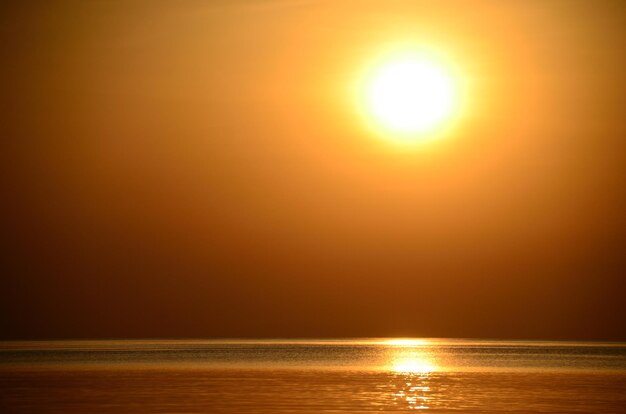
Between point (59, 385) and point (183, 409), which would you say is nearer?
point (183, 409)

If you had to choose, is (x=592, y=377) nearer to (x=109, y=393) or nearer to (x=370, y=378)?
(x=370, y=378)

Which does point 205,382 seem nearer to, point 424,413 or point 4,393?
point 4,393

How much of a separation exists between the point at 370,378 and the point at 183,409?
16554 millimetres

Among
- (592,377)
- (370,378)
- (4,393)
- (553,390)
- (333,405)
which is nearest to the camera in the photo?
(333,405)

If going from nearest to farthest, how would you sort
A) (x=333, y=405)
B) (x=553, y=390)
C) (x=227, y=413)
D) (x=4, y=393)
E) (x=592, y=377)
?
(x=227, y=413), (x=333, y=405), (x=4, y=393), (x=553, y=390), (x=592, y=377)

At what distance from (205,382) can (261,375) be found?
22.5 feet

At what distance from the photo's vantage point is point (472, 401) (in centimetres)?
3150

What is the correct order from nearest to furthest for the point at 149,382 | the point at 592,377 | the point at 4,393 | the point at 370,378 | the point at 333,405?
the point at 333,405
the point at 4,393
the point at 149,382
the point at 370,378
the point at 592,377

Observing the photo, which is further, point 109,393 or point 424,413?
point 109,393

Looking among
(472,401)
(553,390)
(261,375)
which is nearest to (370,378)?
(261,375)

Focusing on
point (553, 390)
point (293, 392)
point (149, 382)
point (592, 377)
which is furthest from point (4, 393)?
point (592, 377)

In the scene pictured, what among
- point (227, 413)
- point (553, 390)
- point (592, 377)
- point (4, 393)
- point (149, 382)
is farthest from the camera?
point (592, 377)

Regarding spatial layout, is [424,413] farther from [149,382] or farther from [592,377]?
[592,377]

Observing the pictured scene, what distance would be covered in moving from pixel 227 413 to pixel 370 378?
17.0 meters
